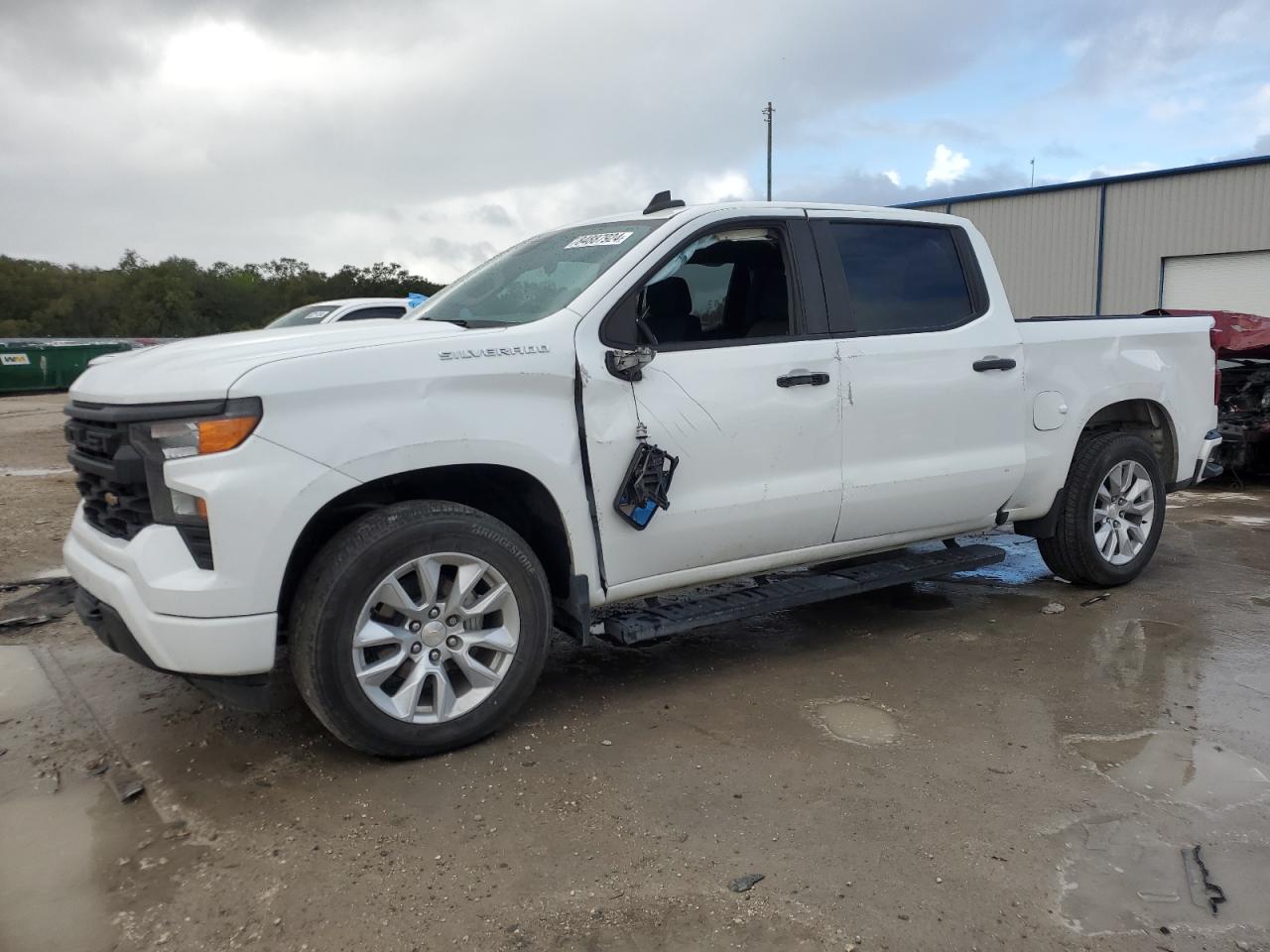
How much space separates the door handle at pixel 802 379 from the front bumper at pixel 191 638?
6.95 feet

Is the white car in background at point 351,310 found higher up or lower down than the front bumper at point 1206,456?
higher up

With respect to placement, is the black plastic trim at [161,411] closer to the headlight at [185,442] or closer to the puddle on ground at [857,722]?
the headlight at [185,442]

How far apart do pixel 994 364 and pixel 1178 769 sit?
2027 millimetres

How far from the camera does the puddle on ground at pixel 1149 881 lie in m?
2.52

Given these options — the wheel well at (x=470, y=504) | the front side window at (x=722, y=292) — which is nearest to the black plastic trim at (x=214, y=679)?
the wheel well at (x=470, y=504)

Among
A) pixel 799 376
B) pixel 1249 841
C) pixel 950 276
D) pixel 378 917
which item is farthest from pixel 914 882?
pixel 950 276

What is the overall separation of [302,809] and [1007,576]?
436cm

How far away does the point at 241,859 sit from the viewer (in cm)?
284

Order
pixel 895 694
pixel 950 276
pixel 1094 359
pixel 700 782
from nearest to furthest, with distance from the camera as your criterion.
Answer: pixel 700 782 < pixel 895 694 < pixel 950 276 < pixel 1094 359

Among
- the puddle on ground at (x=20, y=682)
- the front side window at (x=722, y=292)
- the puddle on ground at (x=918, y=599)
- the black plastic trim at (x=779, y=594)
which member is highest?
the front side window at (x=722, y=292)

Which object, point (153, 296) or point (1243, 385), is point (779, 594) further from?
point (153, 296)

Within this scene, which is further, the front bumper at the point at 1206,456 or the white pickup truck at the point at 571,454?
the front bumper at the point at 1206,456

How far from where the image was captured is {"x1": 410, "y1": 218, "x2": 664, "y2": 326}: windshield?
3.95 metres

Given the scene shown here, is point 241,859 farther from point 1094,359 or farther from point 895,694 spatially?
point 1094,359
